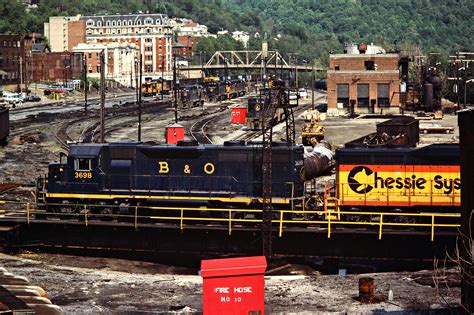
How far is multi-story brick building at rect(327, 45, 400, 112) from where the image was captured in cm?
11075

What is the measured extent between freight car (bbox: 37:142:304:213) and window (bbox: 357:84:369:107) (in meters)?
72.8

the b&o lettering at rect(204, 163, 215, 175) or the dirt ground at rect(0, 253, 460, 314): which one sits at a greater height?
the b&o lettering at rect(204, 163, 215, 175)

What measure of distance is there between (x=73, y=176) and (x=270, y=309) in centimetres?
1557

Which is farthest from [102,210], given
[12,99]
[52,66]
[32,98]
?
[52,66]

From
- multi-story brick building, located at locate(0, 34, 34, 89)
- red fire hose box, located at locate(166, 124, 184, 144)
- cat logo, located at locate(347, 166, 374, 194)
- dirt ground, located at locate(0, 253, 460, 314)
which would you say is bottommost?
dirt ground, located at locate(0, 253, 460, 314)

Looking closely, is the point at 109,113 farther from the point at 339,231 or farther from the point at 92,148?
the point at 339,231

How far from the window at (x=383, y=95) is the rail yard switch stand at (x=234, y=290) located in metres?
90.0

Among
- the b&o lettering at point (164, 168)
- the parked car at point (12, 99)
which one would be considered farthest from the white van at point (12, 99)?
the b&o lettering at point (164, 168)

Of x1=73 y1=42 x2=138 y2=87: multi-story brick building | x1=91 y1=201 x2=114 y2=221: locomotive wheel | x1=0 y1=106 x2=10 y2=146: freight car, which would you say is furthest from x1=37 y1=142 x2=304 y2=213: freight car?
x1=73 y1=42 x2=138 y2=87: multi-story brick building

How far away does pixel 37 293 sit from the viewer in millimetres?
23594

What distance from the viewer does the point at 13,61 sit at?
16125 cm

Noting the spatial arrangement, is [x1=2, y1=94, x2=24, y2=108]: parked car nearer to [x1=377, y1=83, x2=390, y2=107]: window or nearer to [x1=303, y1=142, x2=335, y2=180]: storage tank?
[x1=377, y1=83, x2=390, y2=107]: window

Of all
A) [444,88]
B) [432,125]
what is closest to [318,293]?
[432,125]

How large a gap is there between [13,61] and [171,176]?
417 ft
